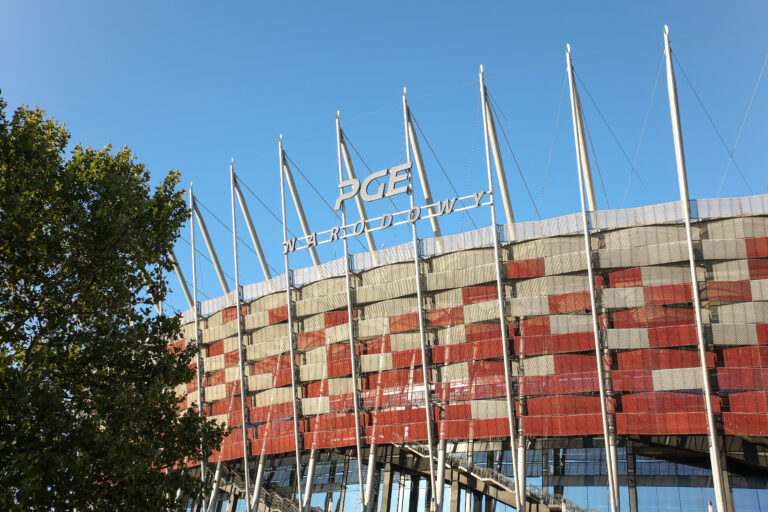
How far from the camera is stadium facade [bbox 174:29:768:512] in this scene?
Result: 56.3 meters

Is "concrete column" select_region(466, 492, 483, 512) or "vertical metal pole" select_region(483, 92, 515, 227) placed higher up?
"vertical metal pole" select_region(483, 92, 515, 227)

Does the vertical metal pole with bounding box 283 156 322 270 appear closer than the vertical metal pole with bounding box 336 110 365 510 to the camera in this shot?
No

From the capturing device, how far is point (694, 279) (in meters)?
54.9

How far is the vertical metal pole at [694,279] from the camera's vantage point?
175 ft

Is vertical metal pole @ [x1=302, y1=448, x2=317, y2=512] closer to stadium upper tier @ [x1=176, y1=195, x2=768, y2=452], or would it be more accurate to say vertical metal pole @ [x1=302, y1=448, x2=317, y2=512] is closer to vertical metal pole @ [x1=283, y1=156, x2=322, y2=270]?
stadium upper tier @ [x1=176, y1=195, x2=768, y2=452]

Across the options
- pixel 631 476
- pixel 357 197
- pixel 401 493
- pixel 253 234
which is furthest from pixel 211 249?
pixel 631 476

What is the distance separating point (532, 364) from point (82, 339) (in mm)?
36114

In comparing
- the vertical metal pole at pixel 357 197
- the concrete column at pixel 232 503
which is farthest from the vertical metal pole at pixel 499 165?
the concrete column at pixel 232 503

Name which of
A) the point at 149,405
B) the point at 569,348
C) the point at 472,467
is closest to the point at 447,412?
the point at 472,467

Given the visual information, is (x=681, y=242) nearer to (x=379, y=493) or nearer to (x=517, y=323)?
(x=517, y=323)

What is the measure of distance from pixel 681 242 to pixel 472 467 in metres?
23.5

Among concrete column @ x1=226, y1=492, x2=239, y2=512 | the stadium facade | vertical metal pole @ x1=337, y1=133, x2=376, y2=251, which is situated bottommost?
concrete column @ x1=226, y1=492, x2=239, y2=512

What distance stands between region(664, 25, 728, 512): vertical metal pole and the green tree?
34.3m

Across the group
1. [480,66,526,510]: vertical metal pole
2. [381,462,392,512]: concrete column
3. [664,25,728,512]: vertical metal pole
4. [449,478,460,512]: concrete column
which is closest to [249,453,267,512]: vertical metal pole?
[381,462,392,512]: concrete column
